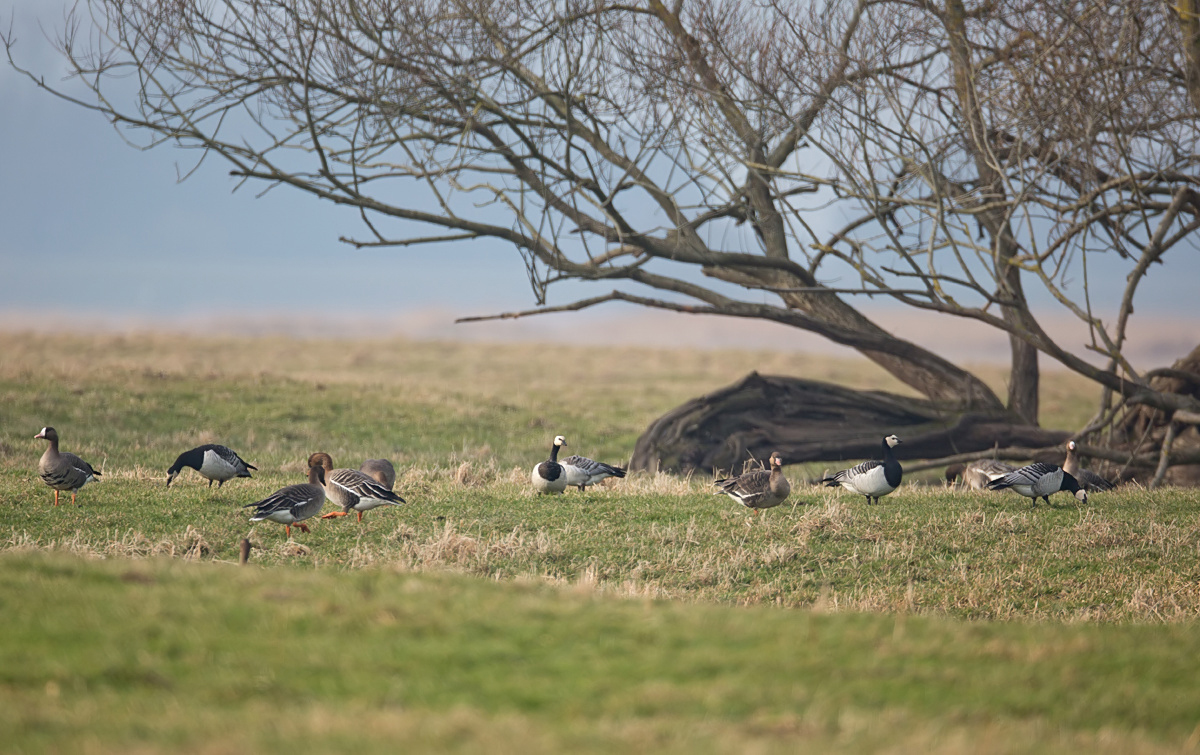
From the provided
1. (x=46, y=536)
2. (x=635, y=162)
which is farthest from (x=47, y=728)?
(x=635, y=162)

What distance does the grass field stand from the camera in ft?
19.1

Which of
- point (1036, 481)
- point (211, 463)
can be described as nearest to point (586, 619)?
point (211, 463)

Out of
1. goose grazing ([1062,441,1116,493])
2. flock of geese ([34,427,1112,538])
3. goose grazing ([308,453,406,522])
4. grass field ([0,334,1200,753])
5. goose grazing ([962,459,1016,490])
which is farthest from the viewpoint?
goose grazing ([962,459,1016,490])

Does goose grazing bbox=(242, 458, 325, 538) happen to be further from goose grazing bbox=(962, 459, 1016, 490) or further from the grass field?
goose grazing bbox=(962, 459, 1016, 490)

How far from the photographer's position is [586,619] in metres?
7.63

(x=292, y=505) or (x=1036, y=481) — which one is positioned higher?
(x=1036, y=481)

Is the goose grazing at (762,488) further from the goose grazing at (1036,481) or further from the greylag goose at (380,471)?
the greylag goose at (380,471)

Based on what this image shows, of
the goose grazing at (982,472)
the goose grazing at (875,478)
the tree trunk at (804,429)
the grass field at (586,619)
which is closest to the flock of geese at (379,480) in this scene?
the goose grazing at (875,478)

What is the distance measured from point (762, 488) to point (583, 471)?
360 cm

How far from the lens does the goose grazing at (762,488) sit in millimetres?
15516

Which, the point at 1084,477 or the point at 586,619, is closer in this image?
the point at 586,619

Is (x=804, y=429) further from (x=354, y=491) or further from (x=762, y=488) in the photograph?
(x=354, y=491)

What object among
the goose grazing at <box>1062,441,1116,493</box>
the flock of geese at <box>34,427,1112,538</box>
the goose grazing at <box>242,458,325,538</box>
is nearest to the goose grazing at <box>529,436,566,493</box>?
the flock of geese at <box>34,427,1112,538</box>

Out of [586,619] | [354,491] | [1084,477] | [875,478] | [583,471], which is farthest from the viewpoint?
[1084,477]
